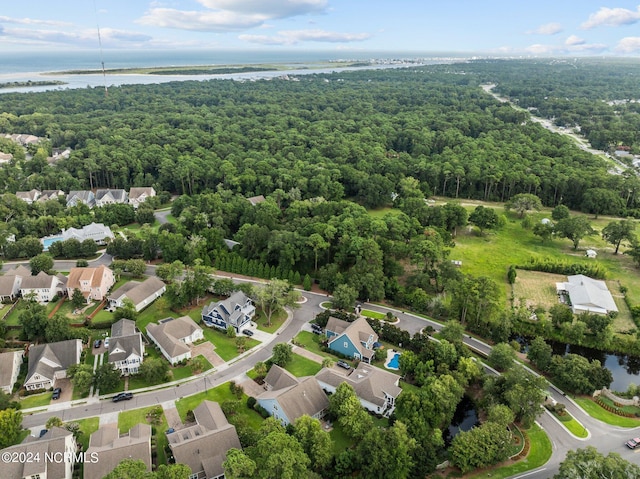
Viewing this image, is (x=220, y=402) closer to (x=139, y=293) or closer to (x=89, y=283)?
(x=139, y=293)

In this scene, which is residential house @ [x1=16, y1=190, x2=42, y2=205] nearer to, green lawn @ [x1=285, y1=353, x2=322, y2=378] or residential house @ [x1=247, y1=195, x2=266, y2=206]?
residential house @ [x1=247, y1=195, x2=266, y2=206]

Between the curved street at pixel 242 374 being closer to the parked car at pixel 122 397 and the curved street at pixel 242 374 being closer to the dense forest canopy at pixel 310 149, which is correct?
the parked car at pixel 122 397

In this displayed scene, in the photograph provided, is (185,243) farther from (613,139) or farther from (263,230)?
(613,139)

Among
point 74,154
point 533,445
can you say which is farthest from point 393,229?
point 74,154

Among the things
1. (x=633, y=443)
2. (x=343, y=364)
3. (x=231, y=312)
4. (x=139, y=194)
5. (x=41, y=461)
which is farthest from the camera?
(x=139, y=194)

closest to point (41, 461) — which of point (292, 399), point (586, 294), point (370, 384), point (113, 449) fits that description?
point (113, 449)

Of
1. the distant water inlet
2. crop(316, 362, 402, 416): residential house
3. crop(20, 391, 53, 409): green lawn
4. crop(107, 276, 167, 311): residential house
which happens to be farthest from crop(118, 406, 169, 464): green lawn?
the distant water inlet
